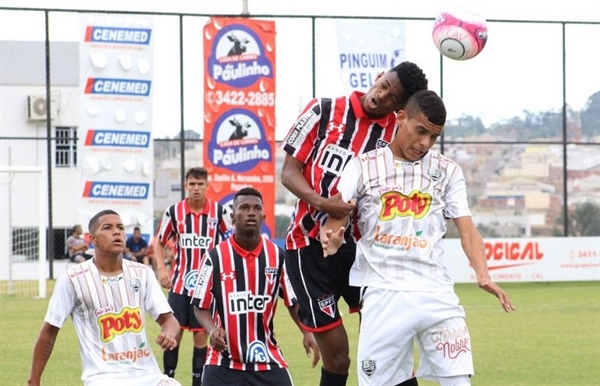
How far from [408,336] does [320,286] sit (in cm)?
142

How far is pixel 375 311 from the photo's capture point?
19.9ft

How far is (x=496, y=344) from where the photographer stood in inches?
595

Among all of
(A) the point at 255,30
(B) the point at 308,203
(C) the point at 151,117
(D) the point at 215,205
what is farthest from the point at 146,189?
(B) the point at 308,203

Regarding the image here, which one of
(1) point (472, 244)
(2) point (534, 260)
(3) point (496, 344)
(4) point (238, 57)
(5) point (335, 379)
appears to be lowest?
(3) point (496, 344)

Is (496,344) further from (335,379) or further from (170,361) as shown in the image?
(335,379)

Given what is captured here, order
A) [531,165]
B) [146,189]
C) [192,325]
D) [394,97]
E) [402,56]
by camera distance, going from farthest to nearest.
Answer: [531,165], [402,56], [146,189], [192,325], [394,97]

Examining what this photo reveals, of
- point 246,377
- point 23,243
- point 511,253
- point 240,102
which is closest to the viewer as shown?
point 246,377

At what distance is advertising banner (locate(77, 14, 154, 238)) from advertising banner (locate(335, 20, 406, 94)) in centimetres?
435

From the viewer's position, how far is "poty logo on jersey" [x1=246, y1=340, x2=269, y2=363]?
7.25 m

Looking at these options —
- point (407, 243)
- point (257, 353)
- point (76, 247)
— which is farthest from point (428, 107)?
point (76, 247)

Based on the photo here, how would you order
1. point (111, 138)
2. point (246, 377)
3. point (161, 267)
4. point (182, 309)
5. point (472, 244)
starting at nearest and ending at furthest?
point (472, 244) → point (246, 377) → point (182, 309) → point (161, 267) → point (111, 138)

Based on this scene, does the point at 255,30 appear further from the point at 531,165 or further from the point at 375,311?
the point at 375,311

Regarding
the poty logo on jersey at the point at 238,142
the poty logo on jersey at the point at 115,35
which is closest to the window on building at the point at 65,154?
the poty logo on jersey at the point at 115,35

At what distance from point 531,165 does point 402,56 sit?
10221mm
